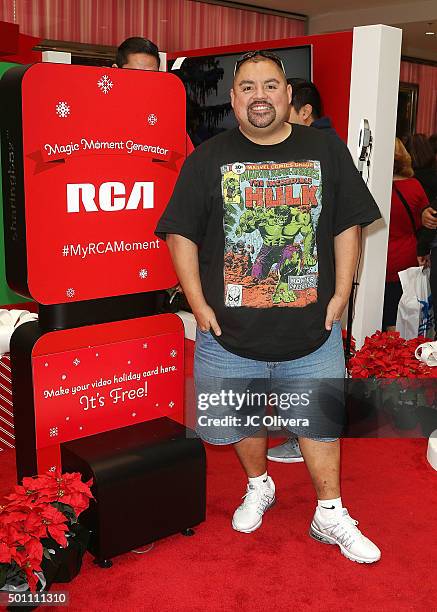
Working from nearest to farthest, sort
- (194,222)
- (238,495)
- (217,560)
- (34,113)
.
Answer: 1. (34,113)
2. (194,222)
3. (217,560)
4. (238,495)

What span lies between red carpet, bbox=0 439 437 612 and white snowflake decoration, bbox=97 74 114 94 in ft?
4.50

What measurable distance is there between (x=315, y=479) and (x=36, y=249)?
1.10 metres

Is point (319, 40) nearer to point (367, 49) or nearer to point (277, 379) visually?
point (367, 49)

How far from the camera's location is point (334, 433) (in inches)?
84.3

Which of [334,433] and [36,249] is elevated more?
[36,249]

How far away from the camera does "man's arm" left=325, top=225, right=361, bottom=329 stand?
2053 mm

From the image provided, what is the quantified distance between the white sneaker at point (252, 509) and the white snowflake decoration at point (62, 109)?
→ 1311 mm

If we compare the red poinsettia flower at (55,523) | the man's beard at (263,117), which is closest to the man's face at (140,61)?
the man's beard at (263,117)

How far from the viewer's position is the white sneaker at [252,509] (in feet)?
7.49

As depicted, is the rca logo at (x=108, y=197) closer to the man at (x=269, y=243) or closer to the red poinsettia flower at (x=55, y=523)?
the man at (x=269, y=243)

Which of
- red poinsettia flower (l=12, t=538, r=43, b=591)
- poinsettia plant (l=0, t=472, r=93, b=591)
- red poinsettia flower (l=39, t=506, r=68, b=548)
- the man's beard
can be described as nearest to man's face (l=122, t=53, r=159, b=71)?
the man's beard

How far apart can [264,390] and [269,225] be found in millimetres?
515

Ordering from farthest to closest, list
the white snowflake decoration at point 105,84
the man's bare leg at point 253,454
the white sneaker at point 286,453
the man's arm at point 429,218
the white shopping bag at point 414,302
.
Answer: the white shopping bag at point 414,302
the man's arm at point 429,218
the white sneaker at point 286,453
the man's bare leg at point 253,454
the white snowflake decoration at point 105,84

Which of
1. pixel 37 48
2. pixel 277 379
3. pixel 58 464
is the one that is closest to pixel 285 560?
pixel 277 379
